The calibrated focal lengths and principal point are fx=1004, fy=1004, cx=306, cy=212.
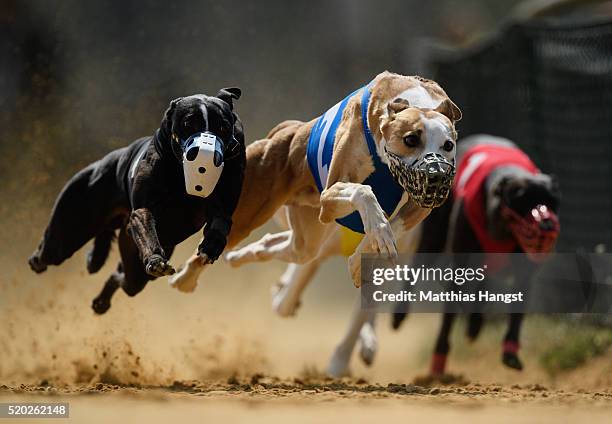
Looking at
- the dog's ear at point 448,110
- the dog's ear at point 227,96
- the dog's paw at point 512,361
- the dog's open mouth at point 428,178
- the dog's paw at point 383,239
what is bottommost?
the dog's paw at point 512,361

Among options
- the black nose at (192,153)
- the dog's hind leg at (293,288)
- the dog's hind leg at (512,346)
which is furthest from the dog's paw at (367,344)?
the black nose at (192,153)

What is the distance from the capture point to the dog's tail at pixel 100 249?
6.11 metres

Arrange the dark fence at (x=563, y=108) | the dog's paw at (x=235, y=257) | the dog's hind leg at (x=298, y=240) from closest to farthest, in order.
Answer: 1. the dog's hind leg at (x=298, y=240)
2. the dog's paw at (x=235, y=257)
3. the dark fence at (x=563, y=108)

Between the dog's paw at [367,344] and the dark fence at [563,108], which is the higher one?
the dark fence at [563,108]

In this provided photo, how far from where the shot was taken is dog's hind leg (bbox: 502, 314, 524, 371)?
23.1 ft

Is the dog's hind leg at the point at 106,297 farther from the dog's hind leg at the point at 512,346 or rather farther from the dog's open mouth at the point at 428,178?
the dog's hind leg at the point at 512,346

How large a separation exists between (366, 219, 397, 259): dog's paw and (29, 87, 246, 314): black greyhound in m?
0.78

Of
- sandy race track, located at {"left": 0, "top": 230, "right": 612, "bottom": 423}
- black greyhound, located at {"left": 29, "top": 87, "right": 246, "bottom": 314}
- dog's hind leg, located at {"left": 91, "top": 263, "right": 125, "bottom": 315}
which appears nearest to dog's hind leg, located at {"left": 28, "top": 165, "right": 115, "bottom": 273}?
black greyhound, located at {"left": 29, "top": 87, "right": 246, "bottom": 314}

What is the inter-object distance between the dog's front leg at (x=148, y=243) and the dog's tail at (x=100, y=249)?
1.15 meters

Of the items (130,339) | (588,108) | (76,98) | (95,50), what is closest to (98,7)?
(95,50)

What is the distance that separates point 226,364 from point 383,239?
299cm

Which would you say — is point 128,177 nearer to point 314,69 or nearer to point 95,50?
point 95,50

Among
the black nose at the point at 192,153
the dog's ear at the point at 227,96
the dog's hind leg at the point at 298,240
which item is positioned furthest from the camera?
the dog's hind leg at the point at 298,240

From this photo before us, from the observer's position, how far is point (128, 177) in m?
5.28
